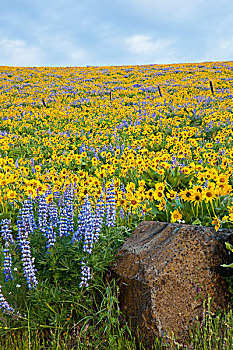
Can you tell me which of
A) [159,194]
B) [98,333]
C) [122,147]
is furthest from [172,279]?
[122,147]

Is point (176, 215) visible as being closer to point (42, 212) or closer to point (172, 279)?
point (172, 279)

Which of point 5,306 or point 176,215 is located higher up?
point 176,215

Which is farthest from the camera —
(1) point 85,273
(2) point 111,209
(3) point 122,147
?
(3) point 122,147

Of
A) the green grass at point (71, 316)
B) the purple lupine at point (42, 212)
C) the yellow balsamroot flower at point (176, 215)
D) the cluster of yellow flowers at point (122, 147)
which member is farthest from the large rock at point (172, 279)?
the purple lupine at point (42, 212)

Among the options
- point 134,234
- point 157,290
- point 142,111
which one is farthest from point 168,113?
point 157,290

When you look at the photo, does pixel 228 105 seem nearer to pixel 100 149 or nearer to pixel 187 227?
pixel 100 149

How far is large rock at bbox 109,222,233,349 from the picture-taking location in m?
2.58

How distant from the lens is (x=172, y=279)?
272 cm

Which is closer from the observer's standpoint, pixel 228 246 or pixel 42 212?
pixel 228 246

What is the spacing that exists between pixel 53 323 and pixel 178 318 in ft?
3.92

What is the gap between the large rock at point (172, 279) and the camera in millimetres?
2576

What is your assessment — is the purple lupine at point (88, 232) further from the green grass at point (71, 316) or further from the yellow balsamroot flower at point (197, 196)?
the yellow balsamroot flower at point (197, 196)

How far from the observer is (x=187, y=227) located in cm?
306

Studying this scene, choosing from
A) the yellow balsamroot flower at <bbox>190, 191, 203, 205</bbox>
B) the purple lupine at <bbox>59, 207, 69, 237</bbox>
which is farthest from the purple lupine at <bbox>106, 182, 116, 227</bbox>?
the yellow balsamroot flower at <bbox>190, 191, 203, 205</bbox>
